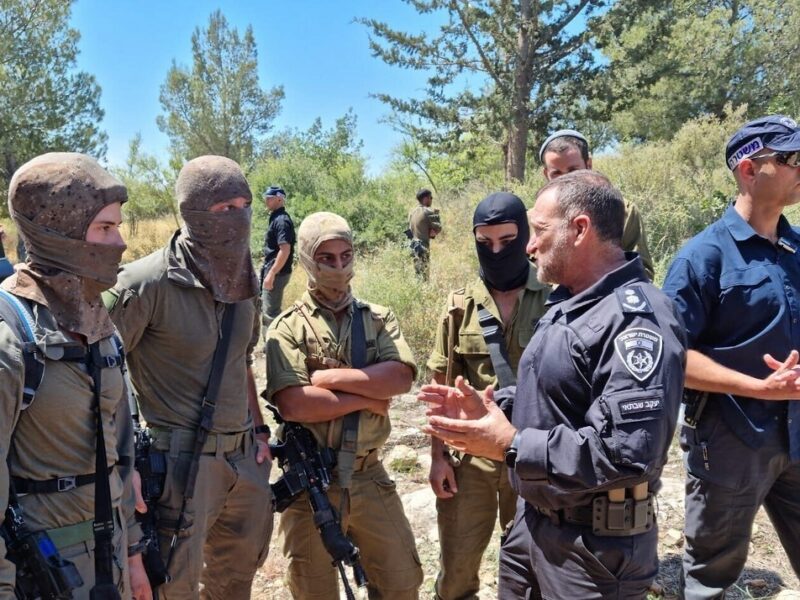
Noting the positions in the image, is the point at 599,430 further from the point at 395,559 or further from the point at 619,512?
the point at 395,559

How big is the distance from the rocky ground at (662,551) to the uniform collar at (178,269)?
1411mm

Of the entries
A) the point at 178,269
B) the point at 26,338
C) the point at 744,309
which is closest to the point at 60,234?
the point at 26,338

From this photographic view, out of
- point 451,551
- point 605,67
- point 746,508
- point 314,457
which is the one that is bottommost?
point 451,551

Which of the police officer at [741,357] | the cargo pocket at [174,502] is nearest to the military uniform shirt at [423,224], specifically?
the police officer at [741,357]

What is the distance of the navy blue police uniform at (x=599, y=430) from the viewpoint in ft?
5.33

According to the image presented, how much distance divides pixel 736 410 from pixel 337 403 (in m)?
1.57

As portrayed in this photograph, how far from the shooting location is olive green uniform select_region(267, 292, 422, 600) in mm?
2619

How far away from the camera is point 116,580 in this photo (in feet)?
5.82

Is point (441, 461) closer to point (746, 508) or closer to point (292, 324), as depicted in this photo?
point (292, 324)

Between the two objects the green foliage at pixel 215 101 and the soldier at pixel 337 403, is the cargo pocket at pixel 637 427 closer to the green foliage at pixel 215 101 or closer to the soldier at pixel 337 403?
the soldier at pixel 337 403

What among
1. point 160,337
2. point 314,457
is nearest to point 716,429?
point 314,457

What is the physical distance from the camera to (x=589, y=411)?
1.71 meters

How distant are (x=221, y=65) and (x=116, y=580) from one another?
4052cm

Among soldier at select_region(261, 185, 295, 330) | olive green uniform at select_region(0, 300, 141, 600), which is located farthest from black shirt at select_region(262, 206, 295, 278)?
olive green uniform at select_region(0, 300, 141, 600)
